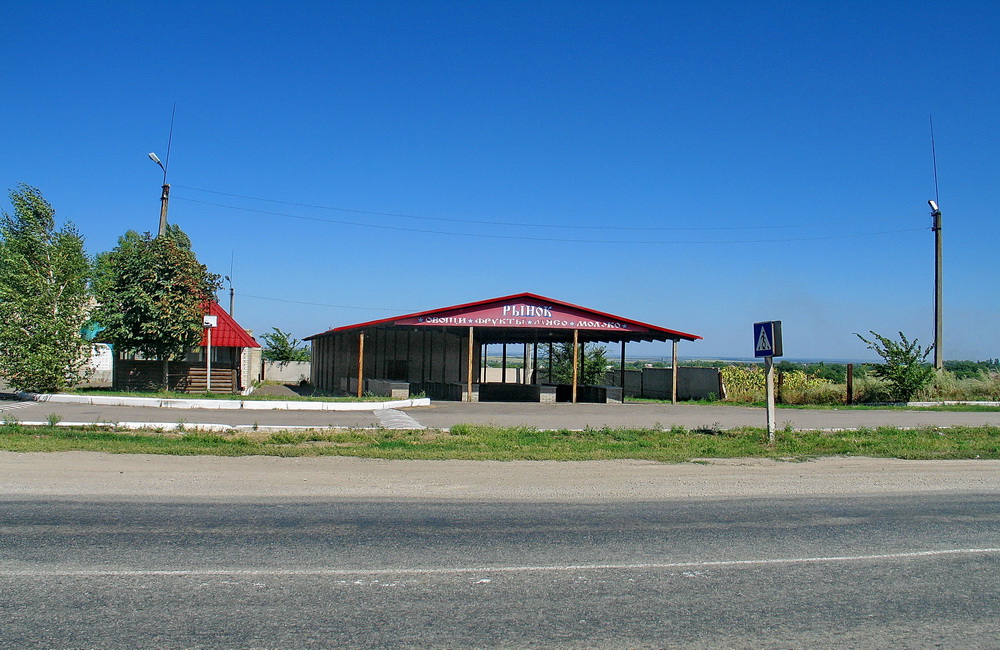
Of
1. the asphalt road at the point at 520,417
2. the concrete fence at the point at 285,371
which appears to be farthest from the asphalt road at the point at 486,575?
the concrete fence at the point at 285,371

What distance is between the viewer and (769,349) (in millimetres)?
14703

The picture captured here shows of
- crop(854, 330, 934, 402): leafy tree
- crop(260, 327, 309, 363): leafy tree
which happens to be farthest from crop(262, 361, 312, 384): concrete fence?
crop(854, 330, 934, 402): leafy tree

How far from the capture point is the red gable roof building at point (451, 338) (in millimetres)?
27844

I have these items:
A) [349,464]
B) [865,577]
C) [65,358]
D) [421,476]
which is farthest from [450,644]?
[65,358]

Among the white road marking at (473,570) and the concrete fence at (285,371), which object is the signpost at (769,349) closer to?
the white road marking at (473,570)

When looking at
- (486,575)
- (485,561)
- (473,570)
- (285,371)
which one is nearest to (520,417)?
(485,561)

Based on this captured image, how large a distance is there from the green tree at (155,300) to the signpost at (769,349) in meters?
18.6

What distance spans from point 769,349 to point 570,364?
3028cm

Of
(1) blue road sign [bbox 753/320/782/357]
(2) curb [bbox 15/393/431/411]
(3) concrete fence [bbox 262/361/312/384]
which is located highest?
(1) blue road sign [bbox 753/320/782/357]

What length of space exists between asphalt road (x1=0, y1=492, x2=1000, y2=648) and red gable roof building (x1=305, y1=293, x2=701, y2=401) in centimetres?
1899

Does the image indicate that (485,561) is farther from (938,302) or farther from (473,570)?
(938,302)

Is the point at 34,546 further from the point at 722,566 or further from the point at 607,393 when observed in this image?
the point at 607,393

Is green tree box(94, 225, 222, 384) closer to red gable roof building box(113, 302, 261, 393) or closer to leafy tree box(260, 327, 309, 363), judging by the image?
red gable roof building box(113, 302, 261, 393)

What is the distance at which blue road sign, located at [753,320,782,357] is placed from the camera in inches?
576
